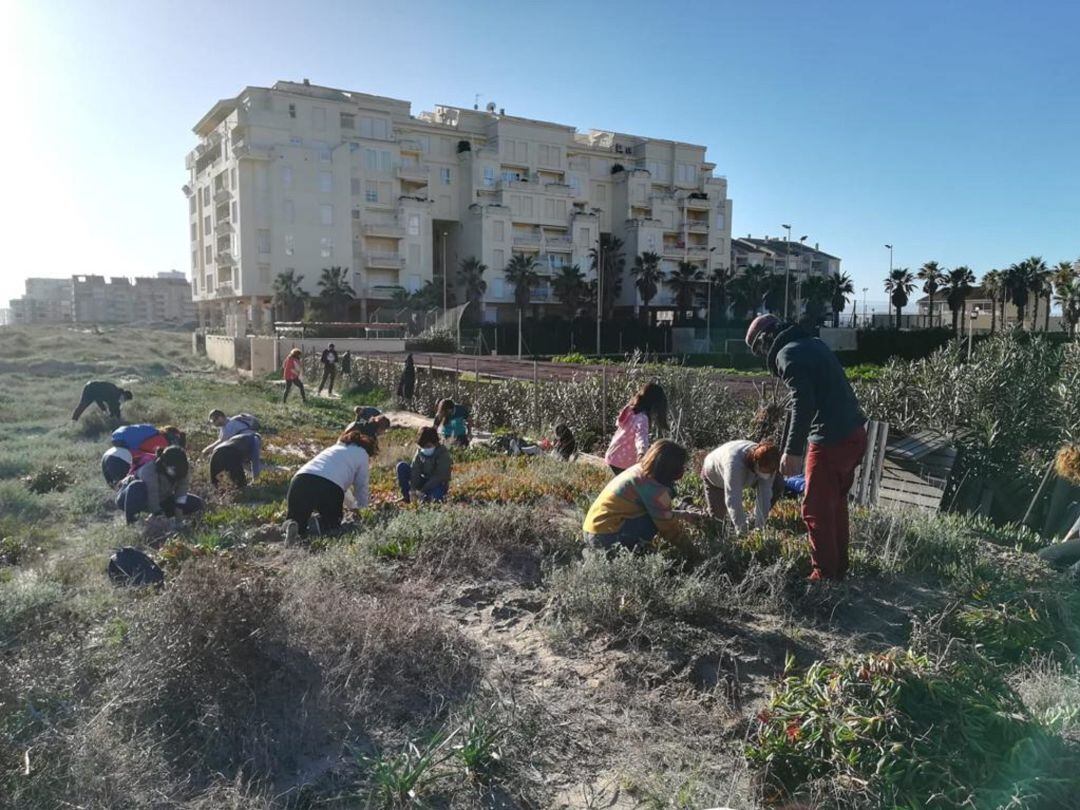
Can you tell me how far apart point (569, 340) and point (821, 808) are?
52194 millimetres

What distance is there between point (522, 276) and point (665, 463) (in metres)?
57.3

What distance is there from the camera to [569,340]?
54.5m

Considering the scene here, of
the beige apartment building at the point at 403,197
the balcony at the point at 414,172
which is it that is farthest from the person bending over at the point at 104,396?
the balcony at the point at 414,172

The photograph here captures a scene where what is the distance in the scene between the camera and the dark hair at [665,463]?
16.5 feet

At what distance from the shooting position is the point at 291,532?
6.50 metres

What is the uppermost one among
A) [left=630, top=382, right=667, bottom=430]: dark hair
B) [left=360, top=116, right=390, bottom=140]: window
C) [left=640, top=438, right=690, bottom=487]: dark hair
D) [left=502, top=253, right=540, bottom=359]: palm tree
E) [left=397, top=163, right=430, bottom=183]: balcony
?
[left=360, top=116, right=390, bottom=140]: window

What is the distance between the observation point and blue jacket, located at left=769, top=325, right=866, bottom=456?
16.1ft

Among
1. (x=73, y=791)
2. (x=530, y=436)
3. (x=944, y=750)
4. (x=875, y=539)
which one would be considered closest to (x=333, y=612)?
(x=73, y=791)

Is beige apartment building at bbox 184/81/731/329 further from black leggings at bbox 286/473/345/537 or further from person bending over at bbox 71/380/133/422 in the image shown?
black leggings at bbox 286/473/345/537

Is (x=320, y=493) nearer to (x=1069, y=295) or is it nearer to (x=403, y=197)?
(x=403, y=197)

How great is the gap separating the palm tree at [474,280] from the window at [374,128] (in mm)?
11165

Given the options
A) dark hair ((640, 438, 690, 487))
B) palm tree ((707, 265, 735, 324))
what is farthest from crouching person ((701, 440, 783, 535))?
palm tree ((707, 265, 735, 324))

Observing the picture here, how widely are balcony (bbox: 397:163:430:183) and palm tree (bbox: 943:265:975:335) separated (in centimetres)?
4701

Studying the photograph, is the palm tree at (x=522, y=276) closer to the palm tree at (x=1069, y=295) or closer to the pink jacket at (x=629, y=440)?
the palm tree at (x=1069, y=295)
